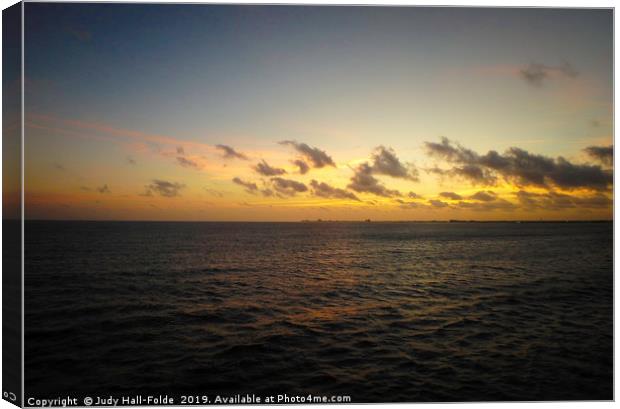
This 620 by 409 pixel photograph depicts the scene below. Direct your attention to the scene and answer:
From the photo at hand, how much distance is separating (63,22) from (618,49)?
1033cm

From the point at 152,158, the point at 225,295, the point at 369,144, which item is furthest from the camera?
the point at 152,158

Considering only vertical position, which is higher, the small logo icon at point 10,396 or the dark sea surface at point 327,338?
the small logo icon at point 10,396

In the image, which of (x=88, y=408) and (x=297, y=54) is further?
(x=297, y=54)

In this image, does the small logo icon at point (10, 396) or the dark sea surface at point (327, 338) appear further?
the dark sea surface at point (327, 338)

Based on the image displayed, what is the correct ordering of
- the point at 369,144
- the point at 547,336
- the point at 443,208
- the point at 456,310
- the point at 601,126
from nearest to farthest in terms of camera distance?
the point at 601,126 < the point at 547,336 < the point at 456,310 < the point at 369,144 < the point at 443,208

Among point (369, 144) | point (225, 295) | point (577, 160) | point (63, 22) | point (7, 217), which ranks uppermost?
point (63, 22)

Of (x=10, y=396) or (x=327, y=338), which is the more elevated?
(x=10, y=396)

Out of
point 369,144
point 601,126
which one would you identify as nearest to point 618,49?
point 601,126

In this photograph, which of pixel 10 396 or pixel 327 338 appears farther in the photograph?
pixel 327 338

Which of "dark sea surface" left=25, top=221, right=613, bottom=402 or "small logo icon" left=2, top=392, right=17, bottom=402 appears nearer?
"small logo icon" left=2, top=392, right=17, bottom=402

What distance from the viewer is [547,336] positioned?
964 cm

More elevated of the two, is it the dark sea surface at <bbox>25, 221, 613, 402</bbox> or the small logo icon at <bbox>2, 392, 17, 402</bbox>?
the small logo icon at <bbox>2, 392, 17, 402</bbox>

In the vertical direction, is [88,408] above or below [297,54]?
below

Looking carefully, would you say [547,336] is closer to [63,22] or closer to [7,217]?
[7,217]
